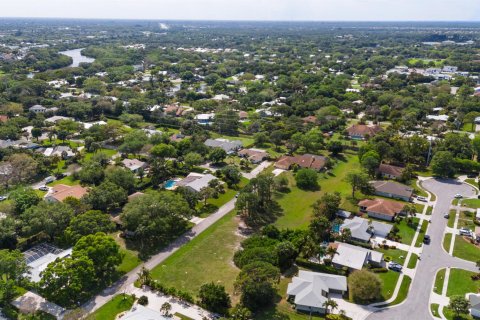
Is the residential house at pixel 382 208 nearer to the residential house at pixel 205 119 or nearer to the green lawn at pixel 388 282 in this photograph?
the green lawn at pixel 388 282

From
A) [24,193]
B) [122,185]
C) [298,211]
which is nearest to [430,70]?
[298,211]

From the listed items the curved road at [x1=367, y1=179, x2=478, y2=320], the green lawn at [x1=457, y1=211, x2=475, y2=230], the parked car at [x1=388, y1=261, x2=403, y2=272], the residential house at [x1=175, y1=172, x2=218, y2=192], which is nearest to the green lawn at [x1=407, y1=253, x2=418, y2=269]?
the curved road at [x1=367, y1=179, x2=478, y2=320]

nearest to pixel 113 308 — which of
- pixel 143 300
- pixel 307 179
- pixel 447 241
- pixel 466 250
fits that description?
pixel 143 300

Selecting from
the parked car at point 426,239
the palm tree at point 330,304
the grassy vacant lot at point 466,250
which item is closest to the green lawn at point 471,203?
the grassy vacant lot at point 466,250

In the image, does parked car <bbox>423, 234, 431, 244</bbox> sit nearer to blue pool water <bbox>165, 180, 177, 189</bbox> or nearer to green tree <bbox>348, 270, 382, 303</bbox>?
green tree <bbox>348, 270, 382, 303</bbox>

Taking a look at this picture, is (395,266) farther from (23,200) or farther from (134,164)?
(23,200)

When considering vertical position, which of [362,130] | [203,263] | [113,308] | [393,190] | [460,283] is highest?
[362,130]

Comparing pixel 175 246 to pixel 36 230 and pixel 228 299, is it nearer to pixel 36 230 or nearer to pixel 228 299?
pixel 228 299
